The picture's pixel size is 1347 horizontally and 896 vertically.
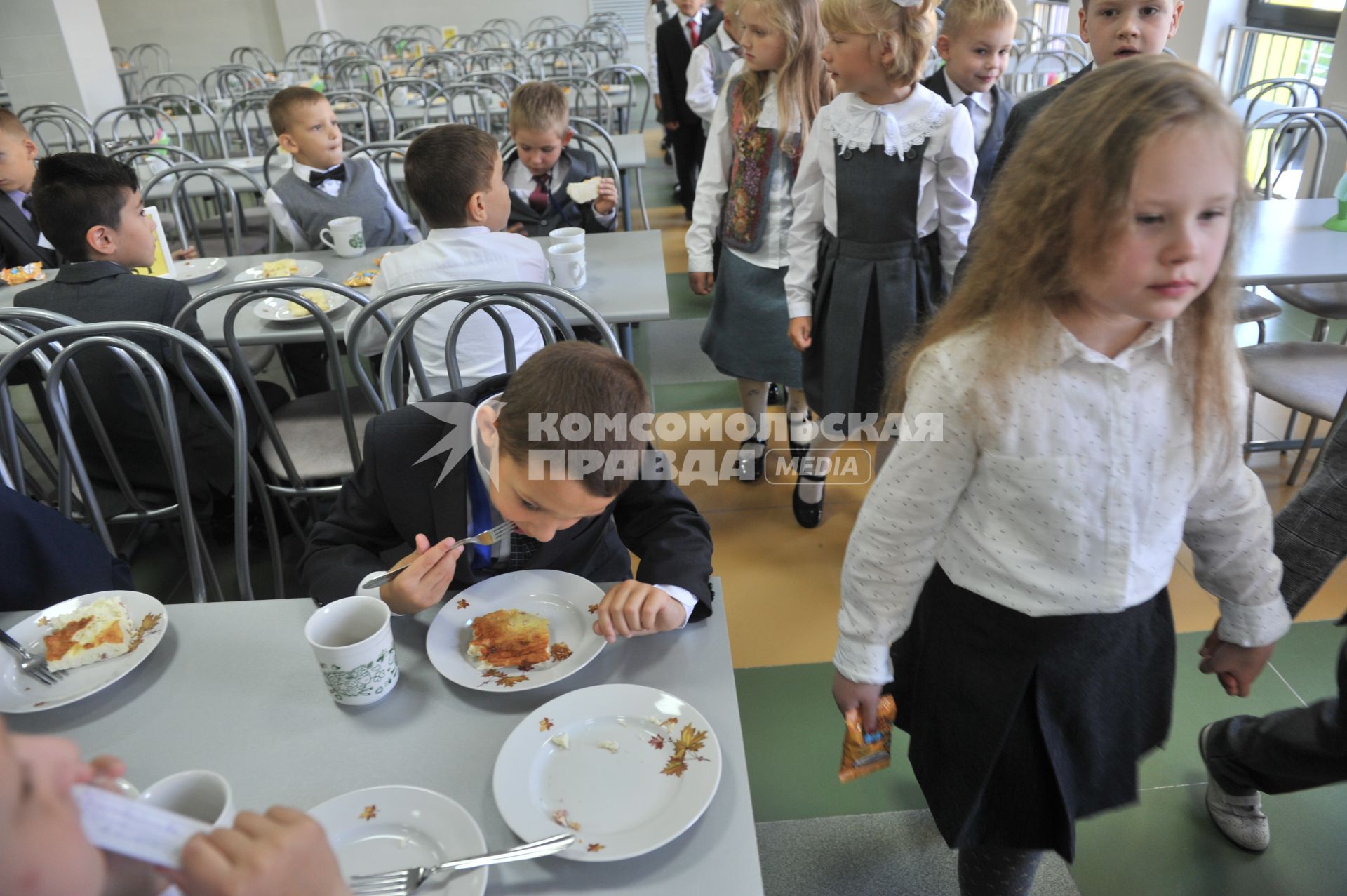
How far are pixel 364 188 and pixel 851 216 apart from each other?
1.85 meters

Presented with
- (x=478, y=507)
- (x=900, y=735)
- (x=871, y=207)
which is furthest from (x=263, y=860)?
(x=871, y=207)

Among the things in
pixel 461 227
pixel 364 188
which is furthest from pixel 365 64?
pixel 461 227

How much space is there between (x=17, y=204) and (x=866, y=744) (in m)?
3.35

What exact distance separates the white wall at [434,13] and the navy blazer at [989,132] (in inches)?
285

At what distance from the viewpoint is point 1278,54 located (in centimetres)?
465

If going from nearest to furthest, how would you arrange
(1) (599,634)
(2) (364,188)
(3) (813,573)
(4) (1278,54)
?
1. (1) (599,634)
2. (3) (813,573)
3. (2) (364,188)
4. (4) (1278,54)

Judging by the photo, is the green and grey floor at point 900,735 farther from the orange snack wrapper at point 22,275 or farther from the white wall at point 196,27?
the white wall at point 196,27

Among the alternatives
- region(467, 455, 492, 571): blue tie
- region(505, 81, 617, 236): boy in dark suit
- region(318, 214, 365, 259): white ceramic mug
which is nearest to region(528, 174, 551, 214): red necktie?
region(505, 81, 617, 236): boy in dark suit

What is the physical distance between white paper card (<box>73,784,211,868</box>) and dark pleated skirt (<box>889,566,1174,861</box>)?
2.63 ft

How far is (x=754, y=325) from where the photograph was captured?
232 cm

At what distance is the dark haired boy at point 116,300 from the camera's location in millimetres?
1920

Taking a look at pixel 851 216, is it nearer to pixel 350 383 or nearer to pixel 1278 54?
pixel 350 383

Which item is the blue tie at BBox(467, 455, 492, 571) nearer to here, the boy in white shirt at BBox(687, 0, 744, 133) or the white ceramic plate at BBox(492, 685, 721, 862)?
the white ceramic plate at BBox(492, 685, 721, 862)

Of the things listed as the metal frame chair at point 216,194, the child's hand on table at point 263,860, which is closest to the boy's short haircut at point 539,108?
the metal frame chair at point 216,194
